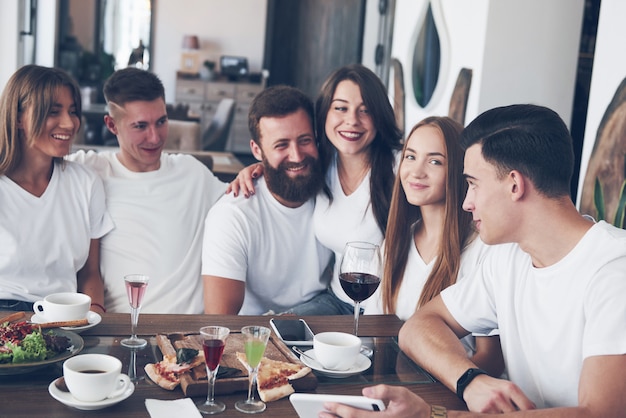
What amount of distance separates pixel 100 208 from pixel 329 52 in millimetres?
5616

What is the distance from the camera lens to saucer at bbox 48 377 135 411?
133 cm

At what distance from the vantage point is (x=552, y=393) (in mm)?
1592

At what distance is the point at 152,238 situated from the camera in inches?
106

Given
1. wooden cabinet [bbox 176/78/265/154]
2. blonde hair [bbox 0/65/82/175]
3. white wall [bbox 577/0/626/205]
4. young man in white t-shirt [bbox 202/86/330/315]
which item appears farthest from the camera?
wooden cabinet [bbox 176/78/265/154]

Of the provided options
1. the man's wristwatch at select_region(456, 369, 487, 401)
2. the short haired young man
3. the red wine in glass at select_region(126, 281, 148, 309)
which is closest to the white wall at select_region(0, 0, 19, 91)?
the short haired young man

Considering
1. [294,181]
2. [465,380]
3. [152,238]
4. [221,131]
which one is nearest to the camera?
[465,380]

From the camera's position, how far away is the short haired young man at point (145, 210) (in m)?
2.65

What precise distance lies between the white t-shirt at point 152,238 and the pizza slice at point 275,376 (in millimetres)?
1121

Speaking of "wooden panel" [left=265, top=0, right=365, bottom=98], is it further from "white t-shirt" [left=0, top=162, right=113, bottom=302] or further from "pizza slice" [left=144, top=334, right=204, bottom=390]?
"pizza slice" [left=144, top=334, right=204, bottom=390]

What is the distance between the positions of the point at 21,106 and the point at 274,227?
948mm

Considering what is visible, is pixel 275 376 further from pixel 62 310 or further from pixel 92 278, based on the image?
pixel 92 278

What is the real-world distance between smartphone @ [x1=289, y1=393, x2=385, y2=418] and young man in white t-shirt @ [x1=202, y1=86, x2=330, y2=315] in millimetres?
1079

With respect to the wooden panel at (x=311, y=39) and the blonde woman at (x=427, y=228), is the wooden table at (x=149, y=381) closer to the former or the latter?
the blonde woman at (x=427, y=228)

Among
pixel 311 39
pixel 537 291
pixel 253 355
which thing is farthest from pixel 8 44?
pixel 537 291
